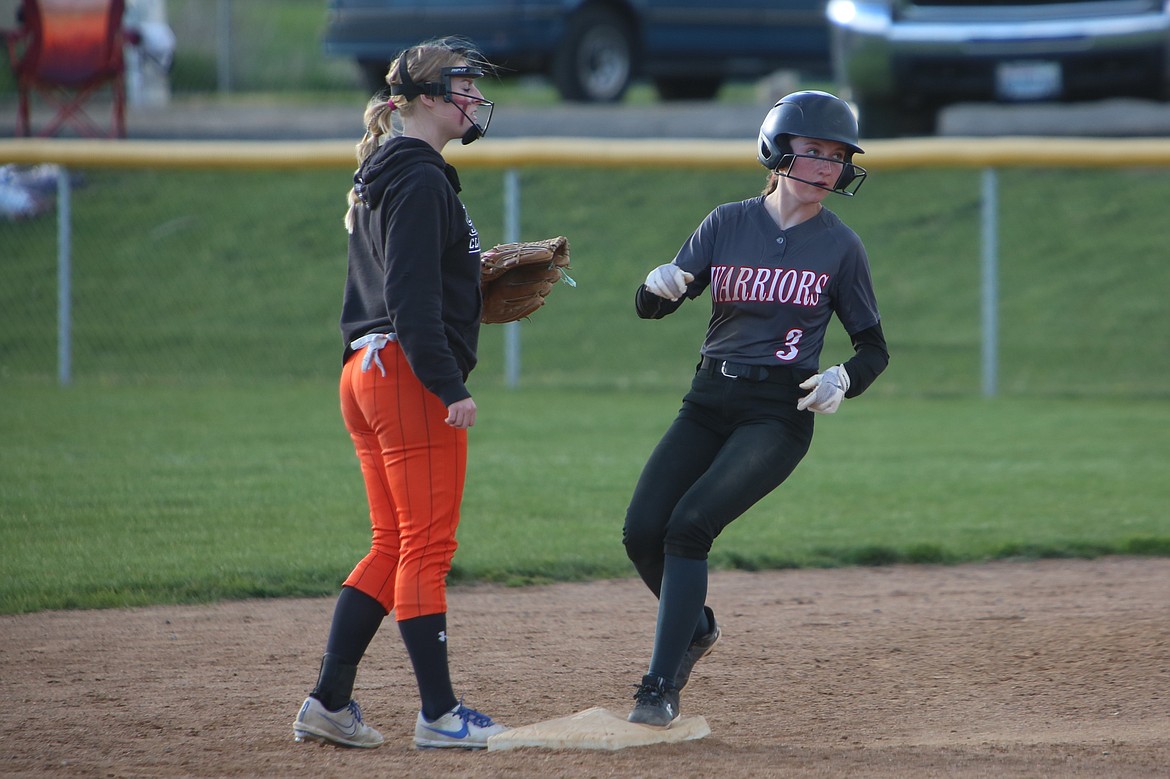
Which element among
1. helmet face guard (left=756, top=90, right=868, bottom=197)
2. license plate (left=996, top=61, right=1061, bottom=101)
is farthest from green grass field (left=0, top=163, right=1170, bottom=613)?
helmet face guard (left=756, top=90, right=868, bottom=197)

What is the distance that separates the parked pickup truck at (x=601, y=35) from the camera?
45.1 feet

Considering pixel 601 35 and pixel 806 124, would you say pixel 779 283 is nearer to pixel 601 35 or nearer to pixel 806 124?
pixel 806 124

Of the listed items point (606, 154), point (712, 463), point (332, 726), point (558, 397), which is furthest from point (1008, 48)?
point (332, 726)

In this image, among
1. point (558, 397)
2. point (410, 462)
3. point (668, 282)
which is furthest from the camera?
point (558, 397)

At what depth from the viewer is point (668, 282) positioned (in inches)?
155

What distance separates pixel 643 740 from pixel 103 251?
9.66 metres

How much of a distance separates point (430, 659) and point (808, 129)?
1793 millimetres

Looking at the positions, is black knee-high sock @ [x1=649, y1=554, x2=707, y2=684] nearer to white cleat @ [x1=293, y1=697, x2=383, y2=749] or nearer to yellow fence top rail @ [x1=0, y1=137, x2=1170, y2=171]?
white cleat @ [x1=293, y1=697, x2=383, y2=749]

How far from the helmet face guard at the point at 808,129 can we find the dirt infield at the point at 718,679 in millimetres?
1575

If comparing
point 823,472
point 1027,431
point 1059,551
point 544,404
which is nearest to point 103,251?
point 544,404

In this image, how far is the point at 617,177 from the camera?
1452 centimetres

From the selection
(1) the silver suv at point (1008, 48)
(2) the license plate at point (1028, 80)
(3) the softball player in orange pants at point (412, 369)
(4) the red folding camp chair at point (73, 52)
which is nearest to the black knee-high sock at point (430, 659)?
(3) the softball player in orange pants at point (412, 369)

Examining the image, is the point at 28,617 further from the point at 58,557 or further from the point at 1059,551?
the point at 1059,551

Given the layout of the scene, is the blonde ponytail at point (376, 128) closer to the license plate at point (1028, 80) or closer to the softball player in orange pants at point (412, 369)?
the softball player in orange pants at point (412, 369)
